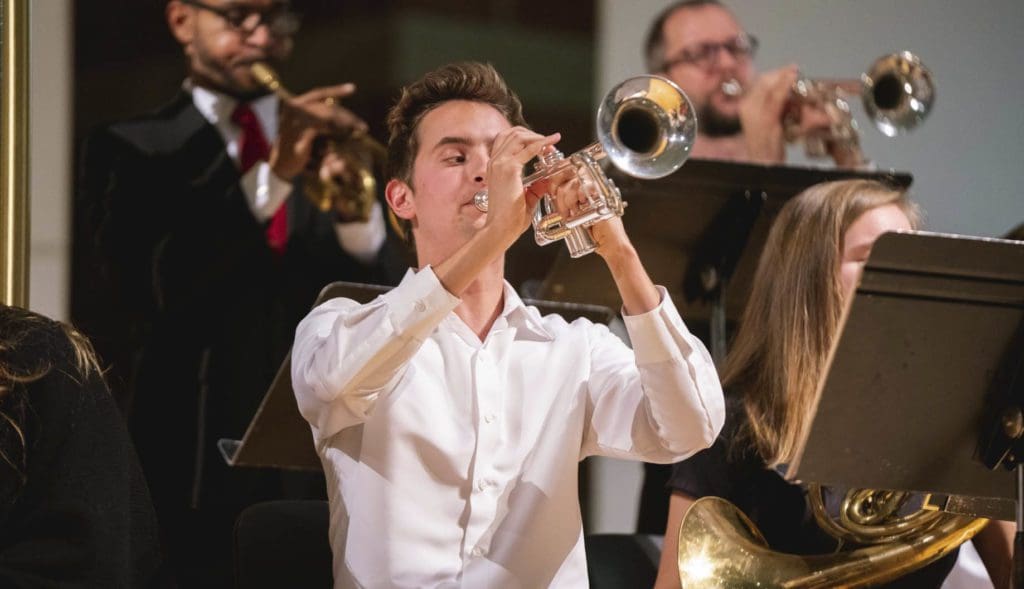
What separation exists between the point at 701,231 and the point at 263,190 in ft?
4.01

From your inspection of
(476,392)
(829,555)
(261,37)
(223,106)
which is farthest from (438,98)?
(261,37)

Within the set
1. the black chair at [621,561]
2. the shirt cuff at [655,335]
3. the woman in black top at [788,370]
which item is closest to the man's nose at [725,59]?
the woman in black top at [788,370]

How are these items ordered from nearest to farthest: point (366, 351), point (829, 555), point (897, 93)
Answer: point (366, 351) → point (829, 555) → point (897, 93)

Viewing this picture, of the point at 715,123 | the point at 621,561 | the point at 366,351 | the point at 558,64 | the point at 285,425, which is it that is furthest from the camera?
the point at 558,64

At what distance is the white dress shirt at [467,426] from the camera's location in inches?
86.2

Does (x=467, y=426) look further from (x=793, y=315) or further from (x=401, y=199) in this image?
(x=793, y=315)

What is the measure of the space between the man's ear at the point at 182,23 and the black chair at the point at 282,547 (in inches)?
76.1

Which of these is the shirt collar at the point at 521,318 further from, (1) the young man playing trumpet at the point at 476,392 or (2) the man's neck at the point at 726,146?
(2) the man's neck at the point at 726,146

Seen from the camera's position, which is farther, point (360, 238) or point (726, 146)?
point (726, 146)

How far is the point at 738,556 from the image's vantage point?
91.7 inches

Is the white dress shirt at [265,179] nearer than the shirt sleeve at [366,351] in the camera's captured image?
No

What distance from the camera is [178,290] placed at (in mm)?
3605

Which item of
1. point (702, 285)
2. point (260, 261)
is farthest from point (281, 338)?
point (702, 285)

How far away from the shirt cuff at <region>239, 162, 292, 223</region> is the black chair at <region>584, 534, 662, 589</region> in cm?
158
